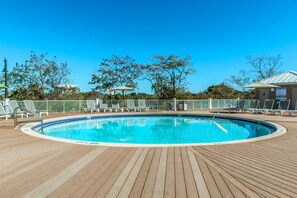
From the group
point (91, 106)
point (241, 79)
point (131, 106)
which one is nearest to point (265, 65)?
point (241, 79)

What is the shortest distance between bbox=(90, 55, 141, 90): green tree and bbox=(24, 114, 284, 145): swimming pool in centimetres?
759

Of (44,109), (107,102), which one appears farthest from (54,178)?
(107,102)

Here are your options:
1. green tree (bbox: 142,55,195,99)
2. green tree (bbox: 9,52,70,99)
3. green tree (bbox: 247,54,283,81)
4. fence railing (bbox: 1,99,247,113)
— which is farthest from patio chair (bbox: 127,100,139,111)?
green tree (bbox: 247,54,283,81)

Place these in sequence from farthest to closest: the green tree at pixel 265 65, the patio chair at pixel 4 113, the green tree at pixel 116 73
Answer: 1. the green tree at pixel 265 65
2. the green tree at pixel 116 73
3. the patio chair at pixel 4 113

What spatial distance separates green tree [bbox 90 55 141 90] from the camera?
21.7m

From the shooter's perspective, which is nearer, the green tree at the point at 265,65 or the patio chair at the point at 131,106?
the patio chair at the point at 131,106

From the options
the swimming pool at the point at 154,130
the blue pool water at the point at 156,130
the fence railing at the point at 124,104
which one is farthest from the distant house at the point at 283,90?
the blue pool water at the point at 156,130

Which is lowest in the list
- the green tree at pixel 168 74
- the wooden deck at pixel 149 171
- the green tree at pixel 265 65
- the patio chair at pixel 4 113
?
the wooden deck at pixel 149 171

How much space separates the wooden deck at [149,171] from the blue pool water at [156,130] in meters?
3.36

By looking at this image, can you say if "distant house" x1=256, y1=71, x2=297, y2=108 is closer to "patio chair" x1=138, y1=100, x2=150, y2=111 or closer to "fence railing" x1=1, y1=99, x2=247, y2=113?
"fence railing" x1=1, y1=99, x2=247, y2=113

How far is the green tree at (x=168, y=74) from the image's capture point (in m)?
20.2

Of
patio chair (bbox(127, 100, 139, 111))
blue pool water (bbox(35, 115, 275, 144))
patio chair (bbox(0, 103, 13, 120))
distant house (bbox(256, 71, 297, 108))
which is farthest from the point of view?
patio chair (bbox(127, 100, 139, 111))

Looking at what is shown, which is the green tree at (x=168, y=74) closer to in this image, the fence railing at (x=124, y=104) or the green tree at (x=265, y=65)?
the fence railing at (x=124, y=104)

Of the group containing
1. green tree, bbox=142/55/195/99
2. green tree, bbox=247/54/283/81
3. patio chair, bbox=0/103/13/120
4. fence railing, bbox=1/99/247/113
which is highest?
green tree, bbox=247/54/283/81
